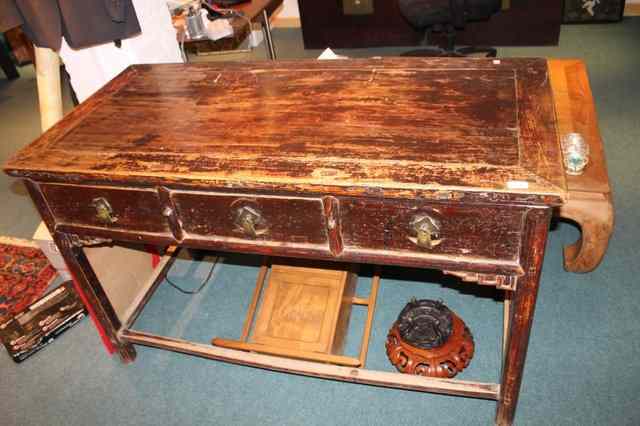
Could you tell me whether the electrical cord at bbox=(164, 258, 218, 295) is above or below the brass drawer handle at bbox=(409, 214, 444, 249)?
below

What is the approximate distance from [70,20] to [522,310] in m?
1.84

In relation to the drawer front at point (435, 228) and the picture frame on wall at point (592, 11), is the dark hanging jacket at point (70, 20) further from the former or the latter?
the picture frame on wall at point (592, 11)

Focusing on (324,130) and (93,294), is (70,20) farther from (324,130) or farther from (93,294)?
(324,130)

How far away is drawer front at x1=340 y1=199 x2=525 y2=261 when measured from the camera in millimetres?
1223

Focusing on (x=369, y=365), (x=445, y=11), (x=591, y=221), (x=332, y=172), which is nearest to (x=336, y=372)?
(x=369, y=365)

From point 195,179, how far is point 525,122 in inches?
34.1

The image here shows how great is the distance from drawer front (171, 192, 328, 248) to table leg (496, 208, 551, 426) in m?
0.50

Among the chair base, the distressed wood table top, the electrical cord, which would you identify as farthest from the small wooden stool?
the chair base

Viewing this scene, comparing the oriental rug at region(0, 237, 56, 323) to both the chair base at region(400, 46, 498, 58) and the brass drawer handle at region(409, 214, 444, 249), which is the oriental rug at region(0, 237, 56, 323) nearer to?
the brass drawer handle at region(409, 214, 444, 249)

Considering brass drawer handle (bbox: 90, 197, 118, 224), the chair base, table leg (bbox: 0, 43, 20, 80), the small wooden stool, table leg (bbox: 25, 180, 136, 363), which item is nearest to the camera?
brass drawer handle (bbox: 90, 197, 118, 224)

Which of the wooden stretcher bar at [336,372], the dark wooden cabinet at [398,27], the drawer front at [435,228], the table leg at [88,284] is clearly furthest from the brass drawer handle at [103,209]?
the dark wooden cabinet at [398,27]

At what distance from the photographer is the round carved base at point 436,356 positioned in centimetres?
178

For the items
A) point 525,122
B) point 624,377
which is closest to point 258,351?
point 525,122

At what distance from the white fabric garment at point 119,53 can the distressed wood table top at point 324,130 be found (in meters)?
0.38
